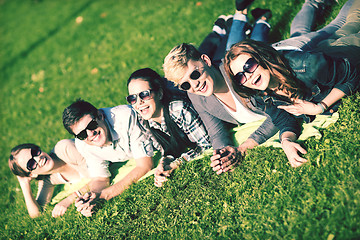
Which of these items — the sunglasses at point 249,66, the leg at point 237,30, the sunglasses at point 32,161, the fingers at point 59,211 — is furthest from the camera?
the leg at point 237,30

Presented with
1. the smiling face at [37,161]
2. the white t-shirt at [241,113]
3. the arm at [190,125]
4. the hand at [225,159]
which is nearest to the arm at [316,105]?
the white t-shirt at [241,113]

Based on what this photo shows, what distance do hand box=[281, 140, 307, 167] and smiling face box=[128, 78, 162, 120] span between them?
5.14 ft

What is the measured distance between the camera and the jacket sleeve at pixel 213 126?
365cm

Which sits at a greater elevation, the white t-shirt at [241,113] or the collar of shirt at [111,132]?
the collar of shirt at [111,132]

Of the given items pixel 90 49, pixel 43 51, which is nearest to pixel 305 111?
pixel 90 49

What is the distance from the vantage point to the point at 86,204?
3.82m

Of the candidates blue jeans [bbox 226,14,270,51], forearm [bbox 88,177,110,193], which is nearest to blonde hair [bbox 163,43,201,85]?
blue jeans [bbox 226,14,270,51]

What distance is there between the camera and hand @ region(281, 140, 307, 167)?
3.01 metres

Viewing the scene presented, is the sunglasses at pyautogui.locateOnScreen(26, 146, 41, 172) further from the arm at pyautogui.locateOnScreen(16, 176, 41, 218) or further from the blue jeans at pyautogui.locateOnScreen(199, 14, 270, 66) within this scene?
the blue jeans at pyautogui.locateOnScreen(199, 14, 270, 66)

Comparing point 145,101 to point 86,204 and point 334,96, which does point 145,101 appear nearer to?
point 86,204

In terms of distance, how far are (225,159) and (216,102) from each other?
0.69 metres

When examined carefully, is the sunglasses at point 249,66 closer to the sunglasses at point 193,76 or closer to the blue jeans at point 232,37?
the sunglasses at point 193,76

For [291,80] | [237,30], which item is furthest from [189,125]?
Result: [237,30]

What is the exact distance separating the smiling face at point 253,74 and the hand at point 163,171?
1460 mm
